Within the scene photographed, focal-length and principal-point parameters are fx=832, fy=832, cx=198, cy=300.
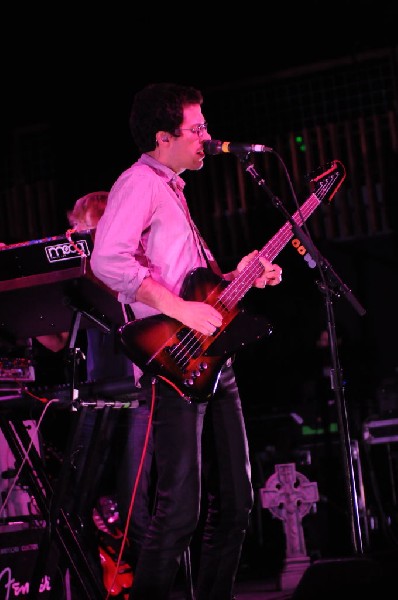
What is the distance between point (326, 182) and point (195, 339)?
1088 mm

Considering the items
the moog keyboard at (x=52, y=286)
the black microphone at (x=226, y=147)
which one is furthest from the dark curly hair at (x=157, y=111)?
the moog keyboard at (x=52, y=286)

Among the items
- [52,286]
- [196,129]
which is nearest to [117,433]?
[52,286]

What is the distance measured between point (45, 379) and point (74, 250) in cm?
328

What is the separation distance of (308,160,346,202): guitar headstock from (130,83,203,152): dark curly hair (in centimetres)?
67

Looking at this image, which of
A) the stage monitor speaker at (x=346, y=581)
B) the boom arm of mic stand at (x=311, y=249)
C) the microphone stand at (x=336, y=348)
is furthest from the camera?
the boom arm of mic stand at (x=311, y=249)

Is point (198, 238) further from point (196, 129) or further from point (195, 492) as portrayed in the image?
point (195, 492)

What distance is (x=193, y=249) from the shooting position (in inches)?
112

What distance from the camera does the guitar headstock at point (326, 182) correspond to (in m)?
3.43

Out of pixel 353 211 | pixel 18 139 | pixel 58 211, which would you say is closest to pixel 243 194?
pixel 353 211

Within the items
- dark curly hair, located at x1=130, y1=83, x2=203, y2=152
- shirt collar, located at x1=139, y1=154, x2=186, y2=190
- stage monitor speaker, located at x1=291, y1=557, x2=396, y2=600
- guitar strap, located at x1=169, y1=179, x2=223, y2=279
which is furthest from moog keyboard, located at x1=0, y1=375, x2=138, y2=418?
stage monitor speaker, located at x1=291, y1=557, x2=396, y2=600

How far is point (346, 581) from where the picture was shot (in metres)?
2.07

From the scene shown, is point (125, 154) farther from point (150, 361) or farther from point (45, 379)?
point (150, 361)

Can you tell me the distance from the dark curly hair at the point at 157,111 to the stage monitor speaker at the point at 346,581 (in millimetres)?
1602

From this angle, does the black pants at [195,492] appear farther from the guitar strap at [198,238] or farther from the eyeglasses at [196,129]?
the eyeglasses at [196,129]
